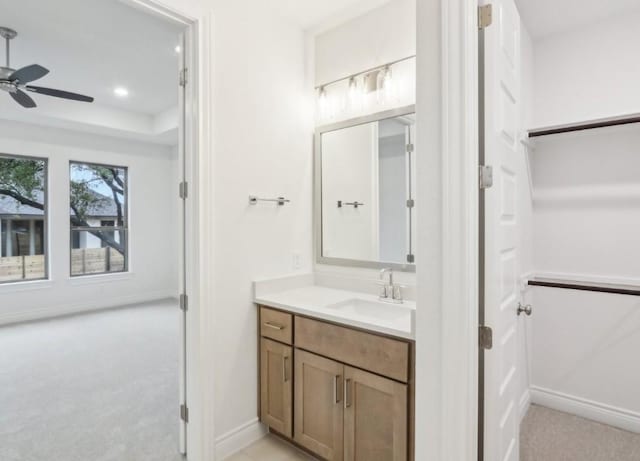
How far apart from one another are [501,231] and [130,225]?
5.97 metres

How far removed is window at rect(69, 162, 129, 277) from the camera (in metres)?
5.54

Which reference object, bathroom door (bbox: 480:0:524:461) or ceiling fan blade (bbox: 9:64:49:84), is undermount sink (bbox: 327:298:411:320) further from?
ceiling fan blade (bbox: 9:64:49:84)

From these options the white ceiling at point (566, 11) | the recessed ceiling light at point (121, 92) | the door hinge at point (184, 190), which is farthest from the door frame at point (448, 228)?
the recessed ceiling light at point (121, 92)

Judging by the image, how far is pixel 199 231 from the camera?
1911mm

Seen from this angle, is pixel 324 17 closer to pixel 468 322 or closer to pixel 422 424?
pixel 468 322

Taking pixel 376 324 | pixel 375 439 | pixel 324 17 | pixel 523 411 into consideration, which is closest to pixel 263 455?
pixel 375 439

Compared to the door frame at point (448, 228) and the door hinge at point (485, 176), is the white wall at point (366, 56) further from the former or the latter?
the door hinge at point (485, 176)

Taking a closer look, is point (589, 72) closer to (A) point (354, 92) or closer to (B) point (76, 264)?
(A) point (354, 92)

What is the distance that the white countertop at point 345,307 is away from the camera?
1700 millimetres

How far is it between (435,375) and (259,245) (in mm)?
1330

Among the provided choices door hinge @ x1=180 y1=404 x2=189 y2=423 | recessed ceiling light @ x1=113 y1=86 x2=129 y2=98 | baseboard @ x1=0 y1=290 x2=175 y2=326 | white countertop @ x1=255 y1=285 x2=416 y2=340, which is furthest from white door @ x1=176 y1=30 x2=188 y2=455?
baseboard @ x1=0 y1=290 x2=175 y2=326

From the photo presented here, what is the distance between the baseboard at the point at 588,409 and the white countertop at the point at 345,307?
1360mm

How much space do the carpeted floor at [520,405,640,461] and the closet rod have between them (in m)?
0.90

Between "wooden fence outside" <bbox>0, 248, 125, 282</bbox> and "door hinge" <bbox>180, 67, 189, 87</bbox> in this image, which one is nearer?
"door hinge" <bbox>180, 67, 189, 87</bbox>
